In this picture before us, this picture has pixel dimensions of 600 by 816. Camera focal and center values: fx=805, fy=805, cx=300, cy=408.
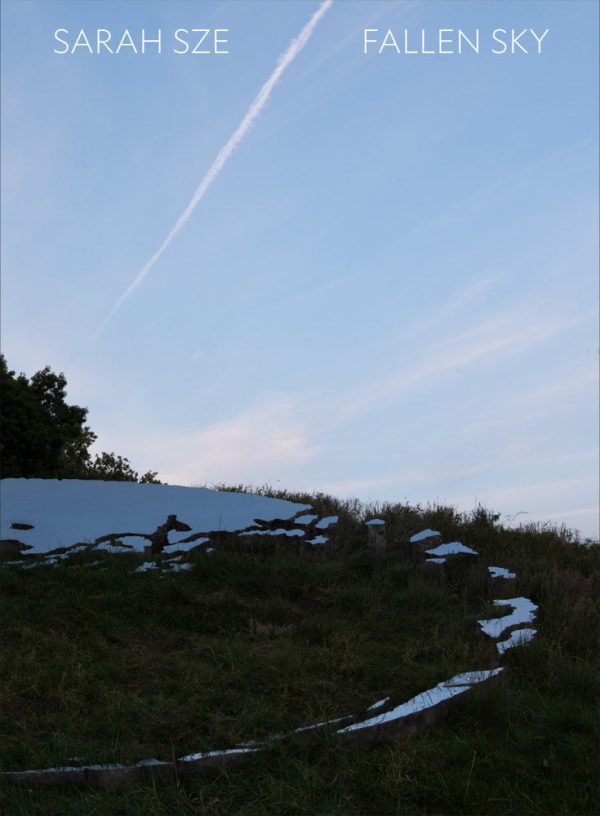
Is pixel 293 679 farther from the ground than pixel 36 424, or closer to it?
closer to it

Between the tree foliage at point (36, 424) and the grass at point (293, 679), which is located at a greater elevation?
the tree foliage at point (36, 424)

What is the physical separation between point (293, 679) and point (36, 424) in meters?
14.3

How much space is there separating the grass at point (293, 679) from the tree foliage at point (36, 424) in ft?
30.7

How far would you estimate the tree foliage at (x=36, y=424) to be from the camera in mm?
19328

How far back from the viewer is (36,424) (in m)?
19.6

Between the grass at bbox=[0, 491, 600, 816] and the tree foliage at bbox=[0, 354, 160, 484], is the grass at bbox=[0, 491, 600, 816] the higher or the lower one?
the lower one

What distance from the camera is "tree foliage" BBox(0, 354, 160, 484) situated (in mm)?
19328

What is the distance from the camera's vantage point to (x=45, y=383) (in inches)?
816

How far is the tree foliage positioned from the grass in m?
9.36

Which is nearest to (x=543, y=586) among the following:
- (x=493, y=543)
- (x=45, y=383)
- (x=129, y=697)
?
(x=493, y=543)

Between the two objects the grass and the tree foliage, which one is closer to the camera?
the grass

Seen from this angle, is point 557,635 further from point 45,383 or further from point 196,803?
point 45,383

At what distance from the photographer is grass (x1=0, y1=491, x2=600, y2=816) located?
526 centimetres

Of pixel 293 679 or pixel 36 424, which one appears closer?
pixel 293 679
